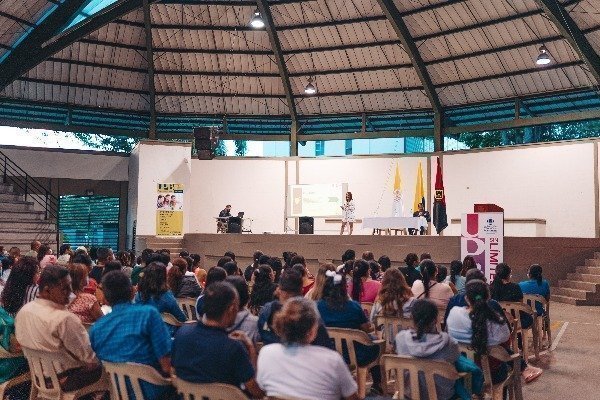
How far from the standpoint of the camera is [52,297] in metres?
3.82

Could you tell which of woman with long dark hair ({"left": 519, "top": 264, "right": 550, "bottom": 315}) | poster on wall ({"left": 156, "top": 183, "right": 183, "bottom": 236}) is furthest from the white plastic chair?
poster on wall ({"left": 156, "top": 183, "right": 183, "bottom": 236})

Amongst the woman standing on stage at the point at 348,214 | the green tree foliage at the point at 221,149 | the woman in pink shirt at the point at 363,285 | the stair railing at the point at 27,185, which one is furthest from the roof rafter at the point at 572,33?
the stair railing at the point at 27,185

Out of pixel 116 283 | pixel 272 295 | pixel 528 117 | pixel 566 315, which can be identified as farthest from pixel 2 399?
pixel 528 117

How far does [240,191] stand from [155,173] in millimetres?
3055

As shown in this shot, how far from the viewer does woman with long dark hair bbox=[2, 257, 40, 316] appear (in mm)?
4465

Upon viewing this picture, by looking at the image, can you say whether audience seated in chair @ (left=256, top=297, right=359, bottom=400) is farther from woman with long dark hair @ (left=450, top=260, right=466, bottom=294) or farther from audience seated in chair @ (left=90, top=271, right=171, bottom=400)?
woman with long dark hair @ (left=450, top=260, right=466, bottom=294)

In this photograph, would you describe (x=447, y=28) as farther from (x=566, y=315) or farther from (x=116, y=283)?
(x=116, y=283)

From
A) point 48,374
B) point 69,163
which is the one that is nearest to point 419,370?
point 48,374

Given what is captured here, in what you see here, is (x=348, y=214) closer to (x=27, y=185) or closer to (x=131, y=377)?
(x=27, y=185)

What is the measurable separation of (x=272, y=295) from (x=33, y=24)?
42.5ft

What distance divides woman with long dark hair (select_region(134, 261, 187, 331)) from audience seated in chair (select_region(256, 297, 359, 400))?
1.83 meters

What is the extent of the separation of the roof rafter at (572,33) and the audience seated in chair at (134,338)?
12.7 metres

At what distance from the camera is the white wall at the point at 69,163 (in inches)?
703

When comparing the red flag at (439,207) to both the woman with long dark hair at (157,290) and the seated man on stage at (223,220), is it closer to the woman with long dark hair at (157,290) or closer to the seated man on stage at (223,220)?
the seated man on stage at (223,220)
